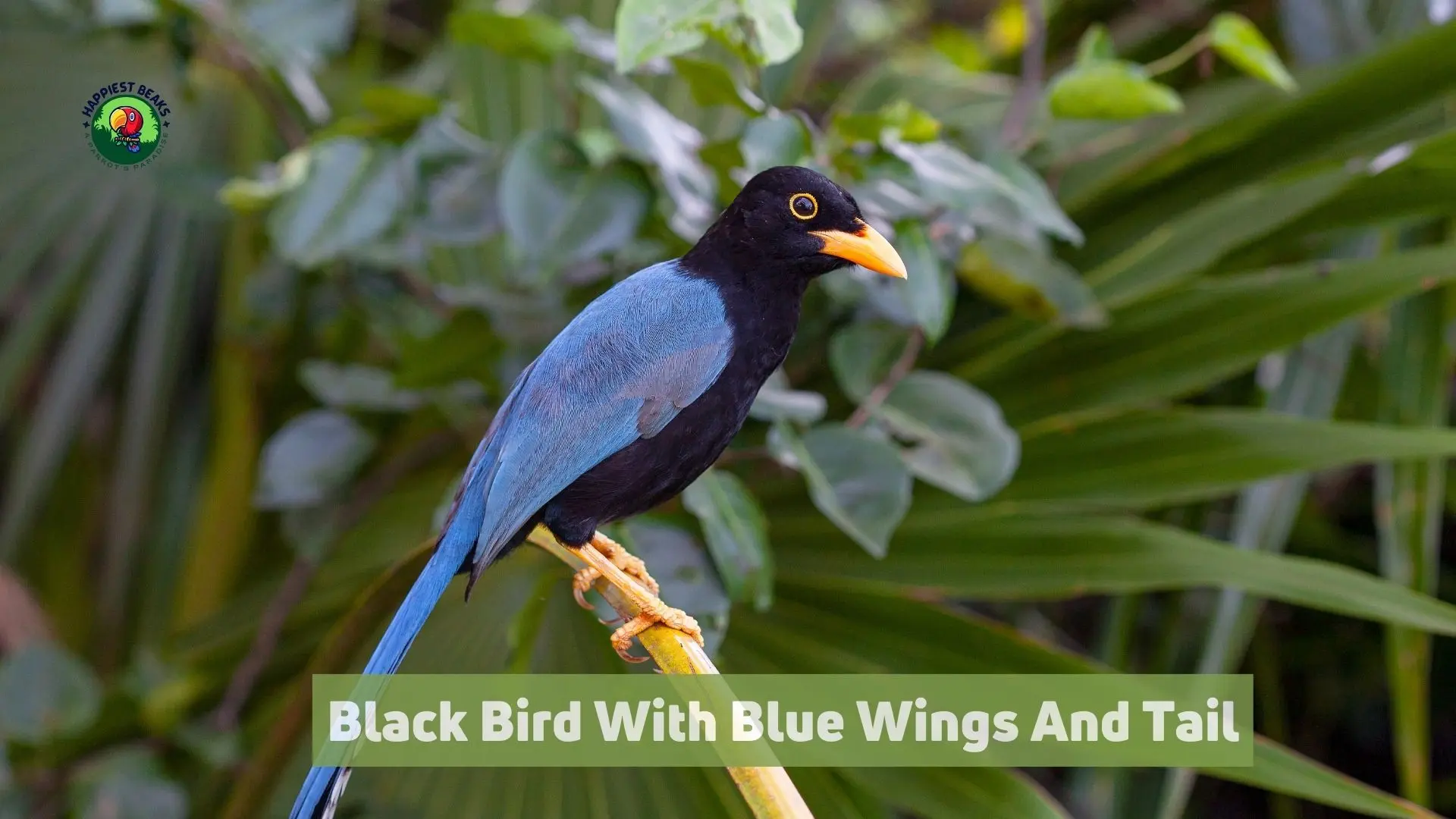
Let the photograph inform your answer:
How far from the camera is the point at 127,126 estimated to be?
5.76 ft

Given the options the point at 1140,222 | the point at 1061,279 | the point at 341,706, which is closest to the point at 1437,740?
the point at 1140,222

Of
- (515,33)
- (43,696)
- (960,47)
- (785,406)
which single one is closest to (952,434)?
(785,406)

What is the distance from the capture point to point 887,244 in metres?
1.14

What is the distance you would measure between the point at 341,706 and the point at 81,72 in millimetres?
2688

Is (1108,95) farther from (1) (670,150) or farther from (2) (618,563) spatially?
(2) (618,563)

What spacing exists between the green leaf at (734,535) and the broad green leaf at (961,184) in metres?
0.49

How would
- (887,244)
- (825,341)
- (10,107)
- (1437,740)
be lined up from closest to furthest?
(887,244), (825,341), (10,107), (1437,740)

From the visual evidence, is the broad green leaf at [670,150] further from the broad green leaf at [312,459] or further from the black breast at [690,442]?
the broad green leaf at [312,459]

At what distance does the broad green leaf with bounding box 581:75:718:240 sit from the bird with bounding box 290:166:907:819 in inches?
20.1

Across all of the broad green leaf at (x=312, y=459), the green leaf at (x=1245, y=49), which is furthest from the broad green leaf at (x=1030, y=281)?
the broad green leaf at (x=312, y=459)

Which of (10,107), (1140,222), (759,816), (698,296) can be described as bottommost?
(759,816)

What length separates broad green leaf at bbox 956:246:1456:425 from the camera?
6.03ft

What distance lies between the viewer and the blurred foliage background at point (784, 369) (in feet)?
5.57

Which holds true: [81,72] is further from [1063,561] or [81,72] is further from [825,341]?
[1063,561]
